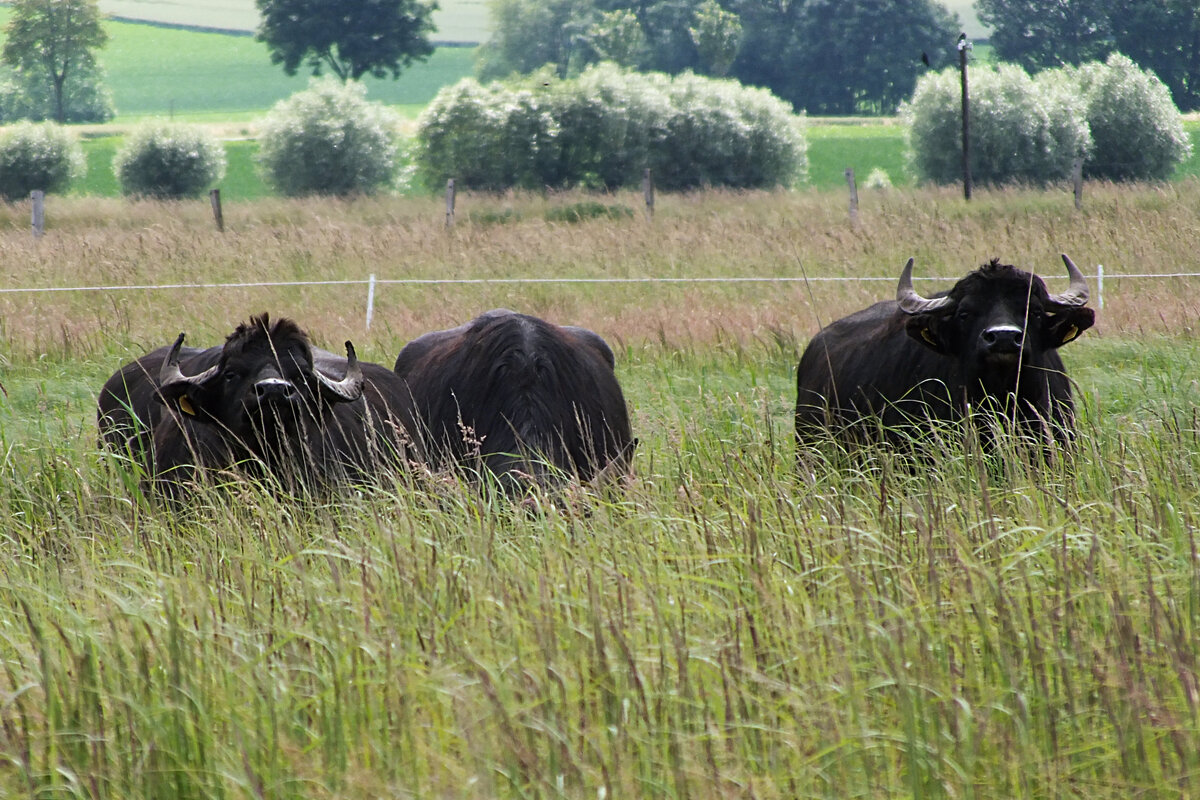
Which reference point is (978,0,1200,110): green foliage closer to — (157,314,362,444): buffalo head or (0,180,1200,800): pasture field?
(157,314,362,444): buffalo head

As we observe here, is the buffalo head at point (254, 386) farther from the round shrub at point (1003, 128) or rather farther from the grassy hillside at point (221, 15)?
the grassy hillside at point (221, 15)

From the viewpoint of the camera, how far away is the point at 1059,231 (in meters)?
19.5

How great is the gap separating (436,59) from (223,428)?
353 feet

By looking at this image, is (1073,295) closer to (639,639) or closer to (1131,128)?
(639,639)

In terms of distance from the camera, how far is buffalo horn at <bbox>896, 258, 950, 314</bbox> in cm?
655

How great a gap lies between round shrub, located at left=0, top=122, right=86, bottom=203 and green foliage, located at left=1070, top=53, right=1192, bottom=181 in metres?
38.5

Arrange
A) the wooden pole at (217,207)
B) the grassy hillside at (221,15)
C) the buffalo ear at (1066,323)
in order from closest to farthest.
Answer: the buffalo ear at (1066,323) → the wooden pole at (217,207) → the grassy hillside at (221,15)

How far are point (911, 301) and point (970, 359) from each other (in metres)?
0.57

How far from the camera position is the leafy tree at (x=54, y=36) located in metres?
79.2

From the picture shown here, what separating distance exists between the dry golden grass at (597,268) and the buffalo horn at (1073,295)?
3.52 meters

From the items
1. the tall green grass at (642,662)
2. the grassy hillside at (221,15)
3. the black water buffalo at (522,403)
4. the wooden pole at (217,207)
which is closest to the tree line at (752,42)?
the grassy hillside at (221,15)

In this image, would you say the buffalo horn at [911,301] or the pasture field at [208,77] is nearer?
the buffalo horn at [911,301]

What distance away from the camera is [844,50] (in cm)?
8269

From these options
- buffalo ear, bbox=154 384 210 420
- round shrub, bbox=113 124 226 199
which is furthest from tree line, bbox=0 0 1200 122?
buffalo ear, bbox=154 384 210 420
